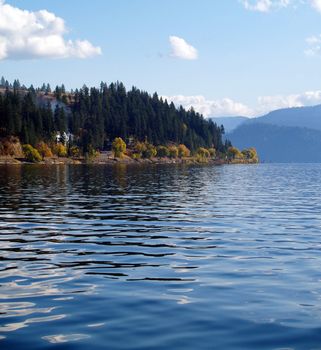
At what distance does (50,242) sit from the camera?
82.6 feet

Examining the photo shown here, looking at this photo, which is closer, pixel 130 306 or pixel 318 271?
pixel 130 306

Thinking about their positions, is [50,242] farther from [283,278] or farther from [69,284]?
[283,278]

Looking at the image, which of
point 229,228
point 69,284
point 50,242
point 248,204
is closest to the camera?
point 69,284

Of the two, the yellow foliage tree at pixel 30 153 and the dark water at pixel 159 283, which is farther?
the yellow foliage tree at pixel 30 153

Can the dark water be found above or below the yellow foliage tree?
below

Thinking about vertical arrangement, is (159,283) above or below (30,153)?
below

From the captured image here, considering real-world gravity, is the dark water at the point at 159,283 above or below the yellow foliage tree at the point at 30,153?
below

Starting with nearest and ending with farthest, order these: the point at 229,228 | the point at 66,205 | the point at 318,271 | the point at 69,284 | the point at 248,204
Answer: the point at 69,284
the point at 318,271
the point at 229,228
the point at 66,205
the point at 248,204

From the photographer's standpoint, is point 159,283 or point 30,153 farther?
point 30,153

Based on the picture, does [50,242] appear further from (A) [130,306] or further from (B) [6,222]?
(A) [130,306]

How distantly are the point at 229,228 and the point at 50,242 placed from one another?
36.1 feet

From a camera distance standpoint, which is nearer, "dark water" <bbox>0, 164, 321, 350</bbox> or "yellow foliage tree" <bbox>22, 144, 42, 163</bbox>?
"dark water" <bbox>0, 164, 321, 350</bbox>

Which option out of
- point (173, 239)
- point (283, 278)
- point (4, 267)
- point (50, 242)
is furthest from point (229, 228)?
point (4, 267)

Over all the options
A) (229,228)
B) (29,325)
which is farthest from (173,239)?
(29,325)
